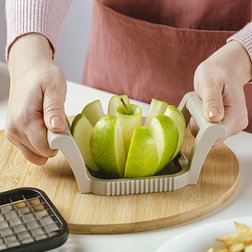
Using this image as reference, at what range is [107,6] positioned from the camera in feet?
5.38

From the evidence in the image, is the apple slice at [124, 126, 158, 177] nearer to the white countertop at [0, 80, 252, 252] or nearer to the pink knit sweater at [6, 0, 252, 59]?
the white countertop at [0, 80, 252, 252]

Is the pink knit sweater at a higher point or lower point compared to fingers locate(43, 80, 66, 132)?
lower

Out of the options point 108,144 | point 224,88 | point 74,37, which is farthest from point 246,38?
point 74,37

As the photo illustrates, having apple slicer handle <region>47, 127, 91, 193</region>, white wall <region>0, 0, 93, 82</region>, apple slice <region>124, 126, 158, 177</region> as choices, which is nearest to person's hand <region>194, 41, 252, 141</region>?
apple slice <region>124, 126, 158, 177</region>

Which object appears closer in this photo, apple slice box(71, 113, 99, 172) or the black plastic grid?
the black plastic grid

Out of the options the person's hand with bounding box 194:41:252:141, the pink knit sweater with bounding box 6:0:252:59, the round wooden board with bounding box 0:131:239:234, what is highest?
the person's hand with bounding box 194:41:252:141

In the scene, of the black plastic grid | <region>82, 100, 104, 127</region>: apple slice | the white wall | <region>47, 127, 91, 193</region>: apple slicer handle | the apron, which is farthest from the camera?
the white wall

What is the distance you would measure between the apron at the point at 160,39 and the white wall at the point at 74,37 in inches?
34.8

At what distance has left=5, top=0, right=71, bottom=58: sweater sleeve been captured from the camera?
141 cm

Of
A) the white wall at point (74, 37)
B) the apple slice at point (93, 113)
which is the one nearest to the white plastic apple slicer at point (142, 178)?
the apple slice at point (93, 113)

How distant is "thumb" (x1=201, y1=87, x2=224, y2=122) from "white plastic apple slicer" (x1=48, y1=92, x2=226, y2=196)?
1 cm

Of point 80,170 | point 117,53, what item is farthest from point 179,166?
point 117,53

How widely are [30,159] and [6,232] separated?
21cm

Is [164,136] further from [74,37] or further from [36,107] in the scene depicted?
[74,37]
